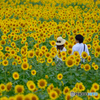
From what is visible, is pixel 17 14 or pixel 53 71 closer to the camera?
pixel 53 71

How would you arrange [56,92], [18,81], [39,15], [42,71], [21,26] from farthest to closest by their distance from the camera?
1. [39,15]
2. [21,26]
3. [42,71]
4. [18,81]
5. [56,92]

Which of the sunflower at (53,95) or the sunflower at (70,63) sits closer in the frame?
the sunflower at (53,95)

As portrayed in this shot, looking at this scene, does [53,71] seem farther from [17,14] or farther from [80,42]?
[17,14]

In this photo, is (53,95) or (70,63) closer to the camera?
(53,95)

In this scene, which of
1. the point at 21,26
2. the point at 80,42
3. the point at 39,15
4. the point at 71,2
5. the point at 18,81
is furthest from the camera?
the point at 71,2

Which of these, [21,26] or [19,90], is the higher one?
[21,26]

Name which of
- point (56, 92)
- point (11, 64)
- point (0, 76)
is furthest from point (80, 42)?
point (56, 92)

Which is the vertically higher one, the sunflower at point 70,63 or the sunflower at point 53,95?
the sunflower at point 70,63

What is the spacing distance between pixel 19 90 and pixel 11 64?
2099 mm

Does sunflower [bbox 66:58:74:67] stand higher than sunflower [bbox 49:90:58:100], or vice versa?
sunflower [bbox 66:58:74:67]

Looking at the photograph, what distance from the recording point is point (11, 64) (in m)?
4.82

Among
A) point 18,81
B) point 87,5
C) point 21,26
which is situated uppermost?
point 87,5

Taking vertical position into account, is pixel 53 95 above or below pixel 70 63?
below

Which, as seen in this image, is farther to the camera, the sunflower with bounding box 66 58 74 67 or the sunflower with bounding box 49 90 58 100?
the sunflower with bounding box 66 58 74 67
